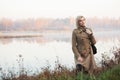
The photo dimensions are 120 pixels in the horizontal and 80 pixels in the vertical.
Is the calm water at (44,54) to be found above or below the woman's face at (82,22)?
below

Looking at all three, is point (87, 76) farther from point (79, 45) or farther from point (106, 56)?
point (106, 56)

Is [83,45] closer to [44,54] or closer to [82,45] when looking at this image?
[82,45]

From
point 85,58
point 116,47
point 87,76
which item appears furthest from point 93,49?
point 116,47

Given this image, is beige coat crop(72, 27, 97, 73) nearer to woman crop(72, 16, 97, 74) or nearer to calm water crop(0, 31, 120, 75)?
woman crop(72, 16, 97, 74)

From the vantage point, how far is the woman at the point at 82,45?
941 cm

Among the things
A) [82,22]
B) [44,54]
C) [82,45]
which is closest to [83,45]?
[82,45]

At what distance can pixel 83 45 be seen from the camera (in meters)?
9.52

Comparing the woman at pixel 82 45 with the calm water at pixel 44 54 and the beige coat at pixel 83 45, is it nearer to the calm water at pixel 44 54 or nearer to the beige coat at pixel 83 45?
the beige coat at pixel 83 45

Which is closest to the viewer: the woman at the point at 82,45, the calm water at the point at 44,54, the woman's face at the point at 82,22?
the woman's face at the point at 82,22

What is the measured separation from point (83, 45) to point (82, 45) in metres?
0.02

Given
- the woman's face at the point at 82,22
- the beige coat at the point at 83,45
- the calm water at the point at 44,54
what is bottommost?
the calm water at the point at 44,54

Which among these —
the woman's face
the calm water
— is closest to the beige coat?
the woman's face

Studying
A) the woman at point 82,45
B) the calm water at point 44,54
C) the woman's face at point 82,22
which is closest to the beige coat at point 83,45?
the woman at point 82,45

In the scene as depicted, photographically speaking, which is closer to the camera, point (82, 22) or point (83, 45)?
point (82, 22)
